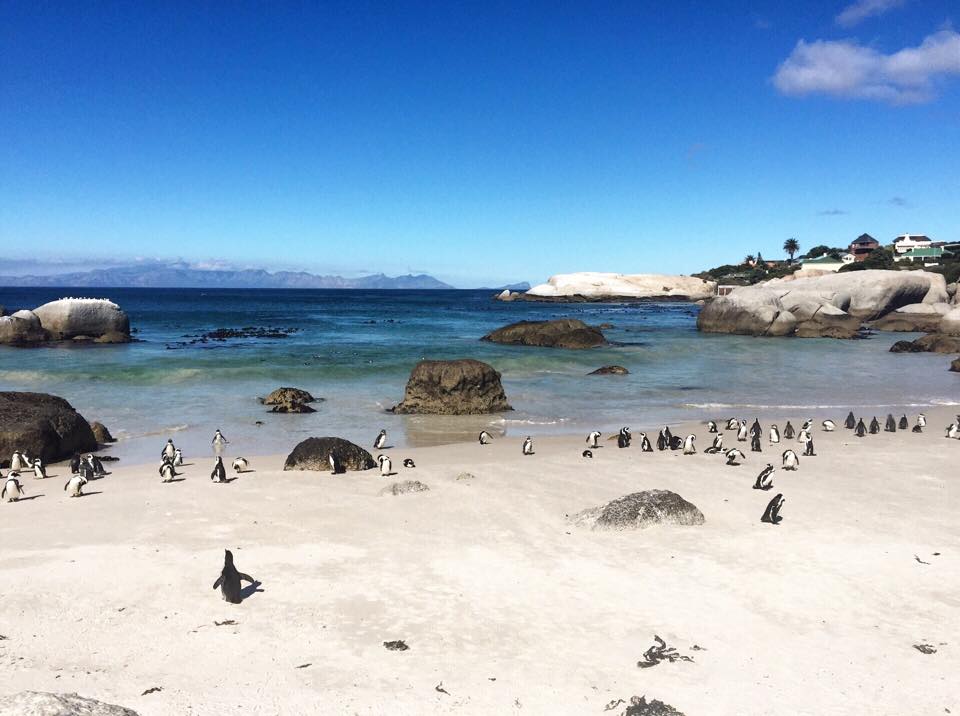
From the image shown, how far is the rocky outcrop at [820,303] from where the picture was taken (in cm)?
5653

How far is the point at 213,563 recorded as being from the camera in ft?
28.9

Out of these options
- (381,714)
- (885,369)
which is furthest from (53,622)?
(885,369)

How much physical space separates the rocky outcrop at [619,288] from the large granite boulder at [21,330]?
337 feet

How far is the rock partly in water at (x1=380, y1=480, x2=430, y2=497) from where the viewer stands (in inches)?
480

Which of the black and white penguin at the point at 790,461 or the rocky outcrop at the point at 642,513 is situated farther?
the black and white penguin at the point at 790,461

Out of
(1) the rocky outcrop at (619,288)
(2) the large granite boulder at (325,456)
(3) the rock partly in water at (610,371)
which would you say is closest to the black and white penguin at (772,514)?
(2) the large granite boulder at (325,456)

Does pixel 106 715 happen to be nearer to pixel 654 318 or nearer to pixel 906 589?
pixel 906 589

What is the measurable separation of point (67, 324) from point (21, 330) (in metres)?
2.62

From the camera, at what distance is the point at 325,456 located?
1429 centimetres

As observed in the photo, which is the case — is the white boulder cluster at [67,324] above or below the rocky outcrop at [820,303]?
below

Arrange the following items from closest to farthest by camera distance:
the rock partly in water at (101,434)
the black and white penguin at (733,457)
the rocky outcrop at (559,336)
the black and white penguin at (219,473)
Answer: the black and white penguin at (219,473) < the black and white penguin at (733,457) < the rock partly in water at (101,434) < the rocky outcrop at (559,336)

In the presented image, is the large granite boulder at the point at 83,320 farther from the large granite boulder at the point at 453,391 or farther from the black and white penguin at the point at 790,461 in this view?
the black and white penguin at the point at 790,461

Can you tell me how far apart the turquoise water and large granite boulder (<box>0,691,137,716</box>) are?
12.5 meters

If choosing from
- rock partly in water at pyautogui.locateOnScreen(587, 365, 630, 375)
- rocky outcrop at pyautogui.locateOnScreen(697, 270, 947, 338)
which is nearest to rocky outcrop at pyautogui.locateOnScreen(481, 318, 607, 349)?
rock partly in water at pyautogui.locateOnScreen(587, 365, 630, 375)
